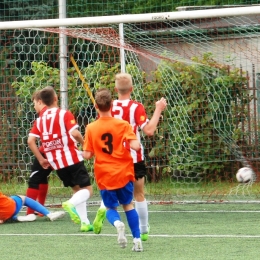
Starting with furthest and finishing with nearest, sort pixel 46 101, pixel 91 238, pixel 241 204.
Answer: pixel 241 204 < pixel 46 101 < pixel 91 238

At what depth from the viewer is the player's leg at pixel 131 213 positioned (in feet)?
26.6

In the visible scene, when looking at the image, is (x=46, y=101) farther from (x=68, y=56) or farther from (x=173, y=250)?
(x=68, y=56)

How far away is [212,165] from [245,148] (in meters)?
0.72

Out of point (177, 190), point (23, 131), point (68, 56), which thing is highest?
point (68, 56)

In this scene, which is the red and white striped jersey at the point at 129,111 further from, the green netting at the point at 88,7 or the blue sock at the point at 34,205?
the green netting at the point at 88,7

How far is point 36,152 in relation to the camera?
991cm

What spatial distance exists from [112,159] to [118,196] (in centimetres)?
34

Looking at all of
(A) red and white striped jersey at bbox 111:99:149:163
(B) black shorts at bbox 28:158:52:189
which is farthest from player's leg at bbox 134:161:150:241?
(B) black shorts at bbox 28:158:52:189

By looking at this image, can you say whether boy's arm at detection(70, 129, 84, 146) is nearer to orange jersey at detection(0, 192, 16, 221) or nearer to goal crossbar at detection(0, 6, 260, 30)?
orange jersey at detection(0, 192, 16, 221)

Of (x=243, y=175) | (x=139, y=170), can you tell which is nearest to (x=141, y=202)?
(x=139, y=170)

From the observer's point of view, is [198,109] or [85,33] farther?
[198,109]

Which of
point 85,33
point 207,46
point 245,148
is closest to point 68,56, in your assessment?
point 85,33

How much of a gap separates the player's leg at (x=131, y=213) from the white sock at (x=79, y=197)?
1.34 m

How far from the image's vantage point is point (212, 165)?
13672 mm
